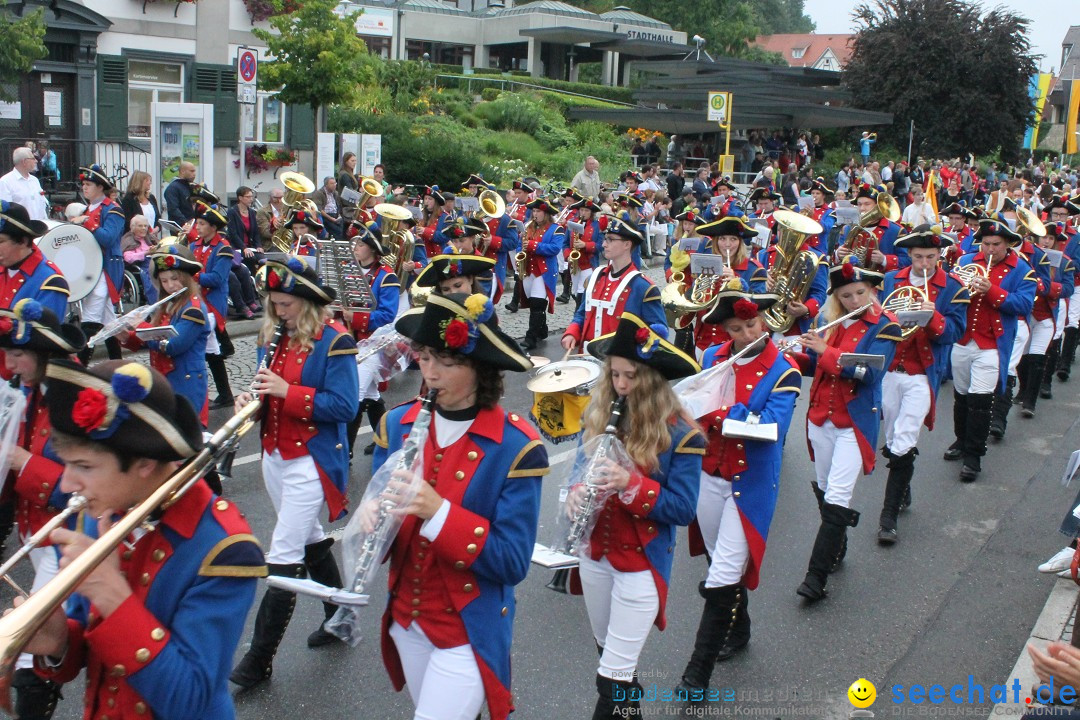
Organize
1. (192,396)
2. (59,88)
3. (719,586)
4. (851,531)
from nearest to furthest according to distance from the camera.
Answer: (719,586) → (192,396) → (851,531) → (59,88)

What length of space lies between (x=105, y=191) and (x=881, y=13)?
44149 mm

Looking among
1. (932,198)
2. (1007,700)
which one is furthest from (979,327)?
(932,198)

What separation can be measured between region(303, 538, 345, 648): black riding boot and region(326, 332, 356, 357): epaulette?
96 centimetres

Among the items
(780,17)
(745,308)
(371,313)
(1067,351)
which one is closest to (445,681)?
(745,308)

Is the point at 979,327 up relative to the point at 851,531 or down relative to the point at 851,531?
up

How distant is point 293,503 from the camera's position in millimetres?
5281

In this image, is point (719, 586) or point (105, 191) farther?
point (105, 191)

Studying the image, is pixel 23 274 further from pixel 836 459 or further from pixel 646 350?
pixel 836 459

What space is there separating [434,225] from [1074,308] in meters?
8.02

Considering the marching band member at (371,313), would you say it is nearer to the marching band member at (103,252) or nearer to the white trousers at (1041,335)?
the marching band member at (103,252)

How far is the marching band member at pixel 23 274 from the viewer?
22.4ft

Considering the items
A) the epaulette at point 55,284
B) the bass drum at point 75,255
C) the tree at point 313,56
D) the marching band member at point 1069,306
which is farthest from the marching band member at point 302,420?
the tree at point 313,56

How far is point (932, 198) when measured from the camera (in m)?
17.0

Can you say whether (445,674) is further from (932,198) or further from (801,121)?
(801,121)
